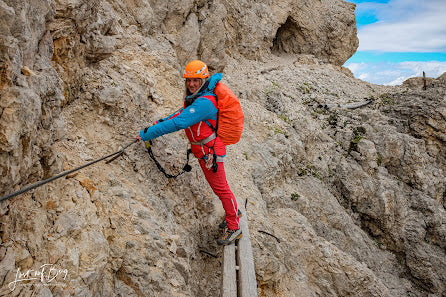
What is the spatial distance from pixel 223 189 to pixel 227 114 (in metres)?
1.49

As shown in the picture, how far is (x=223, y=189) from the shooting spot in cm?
548

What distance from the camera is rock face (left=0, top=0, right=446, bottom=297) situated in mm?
2982

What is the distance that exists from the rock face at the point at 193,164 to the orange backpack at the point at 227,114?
157cm

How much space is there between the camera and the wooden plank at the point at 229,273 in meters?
4.49

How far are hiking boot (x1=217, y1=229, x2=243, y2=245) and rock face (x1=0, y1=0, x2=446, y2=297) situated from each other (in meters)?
0.56

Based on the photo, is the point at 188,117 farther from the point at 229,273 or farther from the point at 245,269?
the point at 245,269

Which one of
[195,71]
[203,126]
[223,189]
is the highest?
[195,71]

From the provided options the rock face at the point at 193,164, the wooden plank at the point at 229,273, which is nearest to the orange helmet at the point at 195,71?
the rock face at the point at 193,164

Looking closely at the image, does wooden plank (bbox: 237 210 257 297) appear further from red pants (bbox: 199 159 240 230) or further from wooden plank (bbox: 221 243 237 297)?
red pants (bbox: 199 159 240 230)

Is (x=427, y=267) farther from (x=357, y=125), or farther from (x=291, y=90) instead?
(x=291, y=90)

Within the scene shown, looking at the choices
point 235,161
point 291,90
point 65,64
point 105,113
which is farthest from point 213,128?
point 291,90

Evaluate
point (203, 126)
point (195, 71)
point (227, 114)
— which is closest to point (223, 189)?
point (203, 126)

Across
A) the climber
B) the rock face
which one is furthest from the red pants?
the rock face

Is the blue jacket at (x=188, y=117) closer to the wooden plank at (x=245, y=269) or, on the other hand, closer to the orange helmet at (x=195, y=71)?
the orange helmet at (x=195, y=71)
